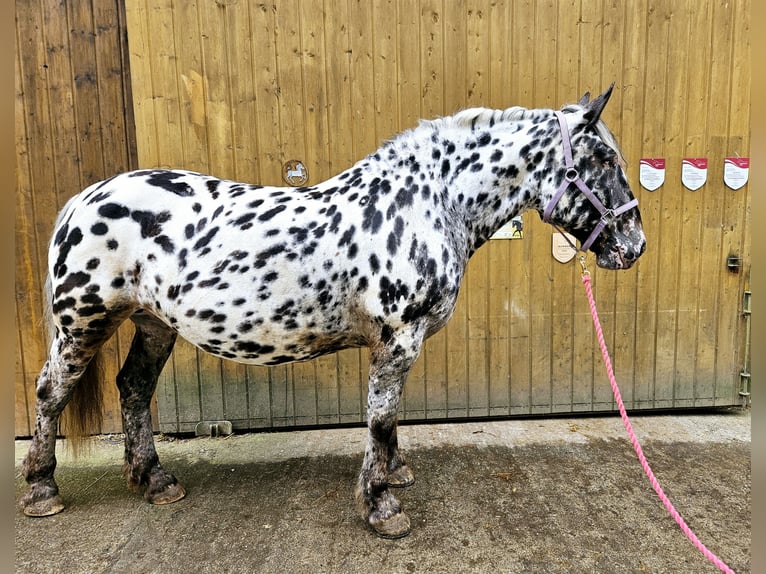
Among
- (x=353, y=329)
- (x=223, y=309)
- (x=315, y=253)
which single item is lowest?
(x=353, y=329)

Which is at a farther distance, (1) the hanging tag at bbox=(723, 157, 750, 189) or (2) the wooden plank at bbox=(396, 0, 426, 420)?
(1) the hanging tag at bbox=(723, 157, 750, 189)

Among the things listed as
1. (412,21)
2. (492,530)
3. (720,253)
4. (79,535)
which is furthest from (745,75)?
(79,535)

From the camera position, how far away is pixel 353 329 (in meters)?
2.01

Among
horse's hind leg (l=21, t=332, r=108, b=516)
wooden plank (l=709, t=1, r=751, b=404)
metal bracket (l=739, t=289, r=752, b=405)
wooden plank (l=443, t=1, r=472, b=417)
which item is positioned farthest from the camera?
metal bracket (l=739, t=289, r=752, b=405)

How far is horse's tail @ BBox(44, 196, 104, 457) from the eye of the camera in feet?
7.41

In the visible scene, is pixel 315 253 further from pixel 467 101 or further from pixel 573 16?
pixel 573 16

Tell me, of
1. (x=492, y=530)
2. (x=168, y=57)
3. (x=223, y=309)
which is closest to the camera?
(x=223, y=309)

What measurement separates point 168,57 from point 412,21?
1631 millimetres

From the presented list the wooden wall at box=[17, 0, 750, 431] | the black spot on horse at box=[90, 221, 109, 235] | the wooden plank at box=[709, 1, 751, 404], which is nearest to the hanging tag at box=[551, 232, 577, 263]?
the wooden wall at box=[17, 0, 750, 431]

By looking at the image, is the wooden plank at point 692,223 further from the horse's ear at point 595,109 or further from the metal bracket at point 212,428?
the metal bracket at point 212,428

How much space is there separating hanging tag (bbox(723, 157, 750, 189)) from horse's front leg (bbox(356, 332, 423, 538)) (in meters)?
2.82

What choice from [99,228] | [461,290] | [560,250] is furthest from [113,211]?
[560,250]

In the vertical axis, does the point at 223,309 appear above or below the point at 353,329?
above

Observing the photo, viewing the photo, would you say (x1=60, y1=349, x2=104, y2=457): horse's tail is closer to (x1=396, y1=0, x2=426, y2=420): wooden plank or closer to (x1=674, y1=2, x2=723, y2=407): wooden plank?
(x1=396, y1=0, x2=426, y2=420): wooden plank
